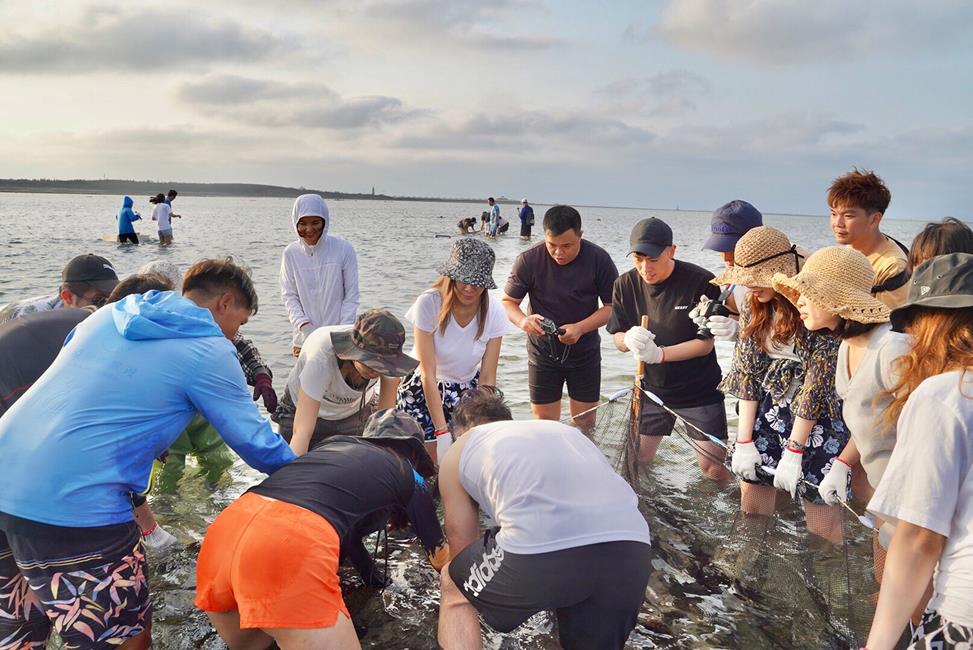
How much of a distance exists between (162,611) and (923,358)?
3317mm

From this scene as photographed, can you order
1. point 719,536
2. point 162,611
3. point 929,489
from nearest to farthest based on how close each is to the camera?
point 929,489
point 162,611
point 719,536

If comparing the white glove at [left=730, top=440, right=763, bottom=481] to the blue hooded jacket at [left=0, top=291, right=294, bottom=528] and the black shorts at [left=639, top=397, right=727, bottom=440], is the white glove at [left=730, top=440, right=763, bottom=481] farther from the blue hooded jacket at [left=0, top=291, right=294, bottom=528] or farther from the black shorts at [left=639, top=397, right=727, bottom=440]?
the blue hooded jacket at [left=0, top=291, right=294, bottom=528]

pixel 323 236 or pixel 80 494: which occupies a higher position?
pixel 323 236

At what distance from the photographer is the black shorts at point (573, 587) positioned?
2234mm

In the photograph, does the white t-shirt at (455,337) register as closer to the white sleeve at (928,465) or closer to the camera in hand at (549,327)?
the camera in hand at (549,327)

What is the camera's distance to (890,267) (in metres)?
3.61

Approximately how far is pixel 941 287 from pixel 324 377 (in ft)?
9.14

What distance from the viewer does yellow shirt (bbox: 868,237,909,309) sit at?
132 inches

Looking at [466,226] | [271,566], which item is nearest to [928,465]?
[271,566]

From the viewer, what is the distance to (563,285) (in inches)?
182

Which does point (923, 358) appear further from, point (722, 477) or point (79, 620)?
point (79, 620)

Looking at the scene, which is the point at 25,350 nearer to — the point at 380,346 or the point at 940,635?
the point at 380,346

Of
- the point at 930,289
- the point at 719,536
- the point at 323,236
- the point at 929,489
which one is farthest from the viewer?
the point at 323,236

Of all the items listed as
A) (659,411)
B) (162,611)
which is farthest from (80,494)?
(659,411)
